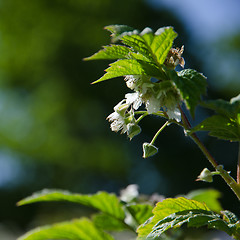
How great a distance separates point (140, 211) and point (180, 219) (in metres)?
0.28

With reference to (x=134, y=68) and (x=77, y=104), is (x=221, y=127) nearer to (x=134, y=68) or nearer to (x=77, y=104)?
(x=134, y=68)

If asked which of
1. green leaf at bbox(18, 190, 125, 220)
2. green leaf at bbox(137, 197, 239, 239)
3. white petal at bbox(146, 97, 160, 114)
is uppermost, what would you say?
green leaf at bbox(18, 190, 125, 220)

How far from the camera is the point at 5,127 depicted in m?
11.0

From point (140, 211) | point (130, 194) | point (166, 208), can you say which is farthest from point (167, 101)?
point (130, 194)

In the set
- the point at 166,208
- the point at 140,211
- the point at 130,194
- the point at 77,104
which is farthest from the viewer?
the point at 77,104

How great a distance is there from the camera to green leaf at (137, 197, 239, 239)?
1.66 feet

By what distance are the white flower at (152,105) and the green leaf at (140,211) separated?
0.93ft

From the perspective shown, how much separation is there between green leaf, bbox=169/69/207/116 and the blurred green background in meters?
8.39

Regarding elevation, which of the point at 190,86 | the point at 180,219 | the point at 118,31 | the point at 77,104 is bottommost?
the point at 180,219

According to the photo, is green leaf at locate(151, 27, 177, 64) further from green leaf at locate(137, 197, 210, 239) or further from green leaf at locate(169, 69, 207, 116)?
green leaf at locate(137, 197, 210, 239)

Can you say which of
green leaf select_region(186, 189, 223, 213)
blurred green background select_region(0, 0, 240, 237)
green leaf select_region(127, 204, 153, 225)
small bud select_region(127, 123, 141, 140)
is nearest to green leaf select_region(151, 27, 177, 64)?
small bud select_region(127, 123, 141, 140)

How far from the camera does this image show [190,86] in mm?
484

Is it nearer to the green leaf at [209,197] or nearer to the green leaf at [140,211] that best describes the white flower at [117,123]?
the green leaf at [140,211]

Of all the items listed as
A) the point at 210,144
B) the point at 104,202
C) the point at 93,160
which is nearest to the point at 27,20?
the point at 93,160
